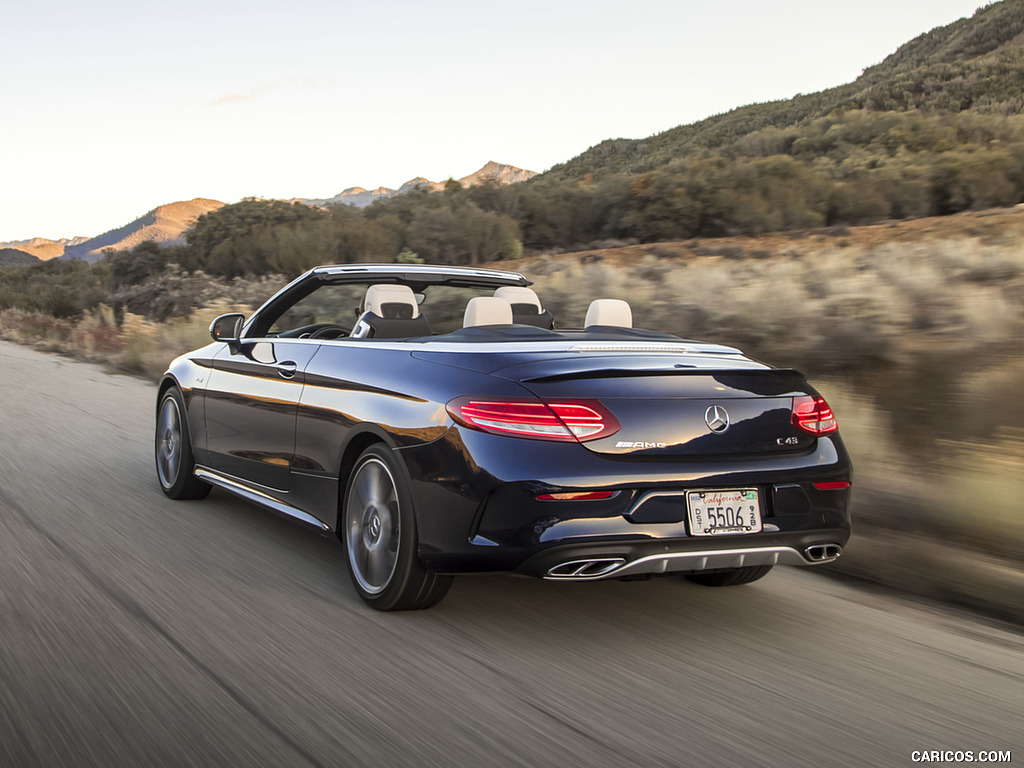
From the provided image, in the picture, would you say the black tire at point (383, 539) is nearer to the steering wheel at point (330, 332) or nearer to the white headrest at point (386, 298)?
the white headrest at point (386, 298)

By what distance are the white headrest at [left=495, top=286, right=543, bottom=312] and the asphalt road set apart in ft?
5.13

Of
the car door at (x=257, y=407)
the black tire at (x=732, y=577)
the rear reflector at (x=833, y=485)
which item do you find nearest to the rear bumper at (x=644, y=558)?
the rear reflector at (x=833, y=485)

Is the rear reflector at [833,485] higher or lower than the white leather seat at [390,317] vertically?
lower

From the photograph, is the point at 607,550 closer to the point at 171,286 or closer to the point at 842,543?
the point at 842,543

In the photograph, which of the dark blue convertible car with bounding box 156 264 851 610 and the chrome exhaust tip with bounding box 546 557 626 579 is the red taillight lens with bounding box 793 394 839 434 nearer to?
the dark blue convertible car with bounding box 156 264 851 610

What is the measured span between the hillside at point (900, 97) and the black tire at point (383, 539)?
4436 centimetres

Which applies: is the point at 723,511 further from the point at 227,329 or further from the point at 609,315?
the point at 227,329

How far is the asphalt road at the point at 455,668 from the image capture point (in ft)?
10.7

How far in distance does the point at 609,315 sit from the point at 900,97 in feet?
204

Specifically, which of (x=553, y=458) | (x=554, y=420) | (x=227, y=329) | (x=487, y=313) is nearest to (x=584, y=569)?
(x=553, y=458)

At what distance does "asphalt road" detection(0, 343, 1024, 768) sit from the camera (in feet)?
10.7

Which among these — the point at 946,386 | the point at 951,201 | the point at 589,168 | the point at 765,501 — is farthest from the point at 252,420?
the point at 589,168

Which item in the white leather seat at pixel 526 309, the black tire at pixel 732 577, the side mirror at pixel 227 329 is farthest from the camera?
the side mirror at pixel 227 329

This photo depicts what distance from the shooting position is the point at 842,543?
4531 mm
